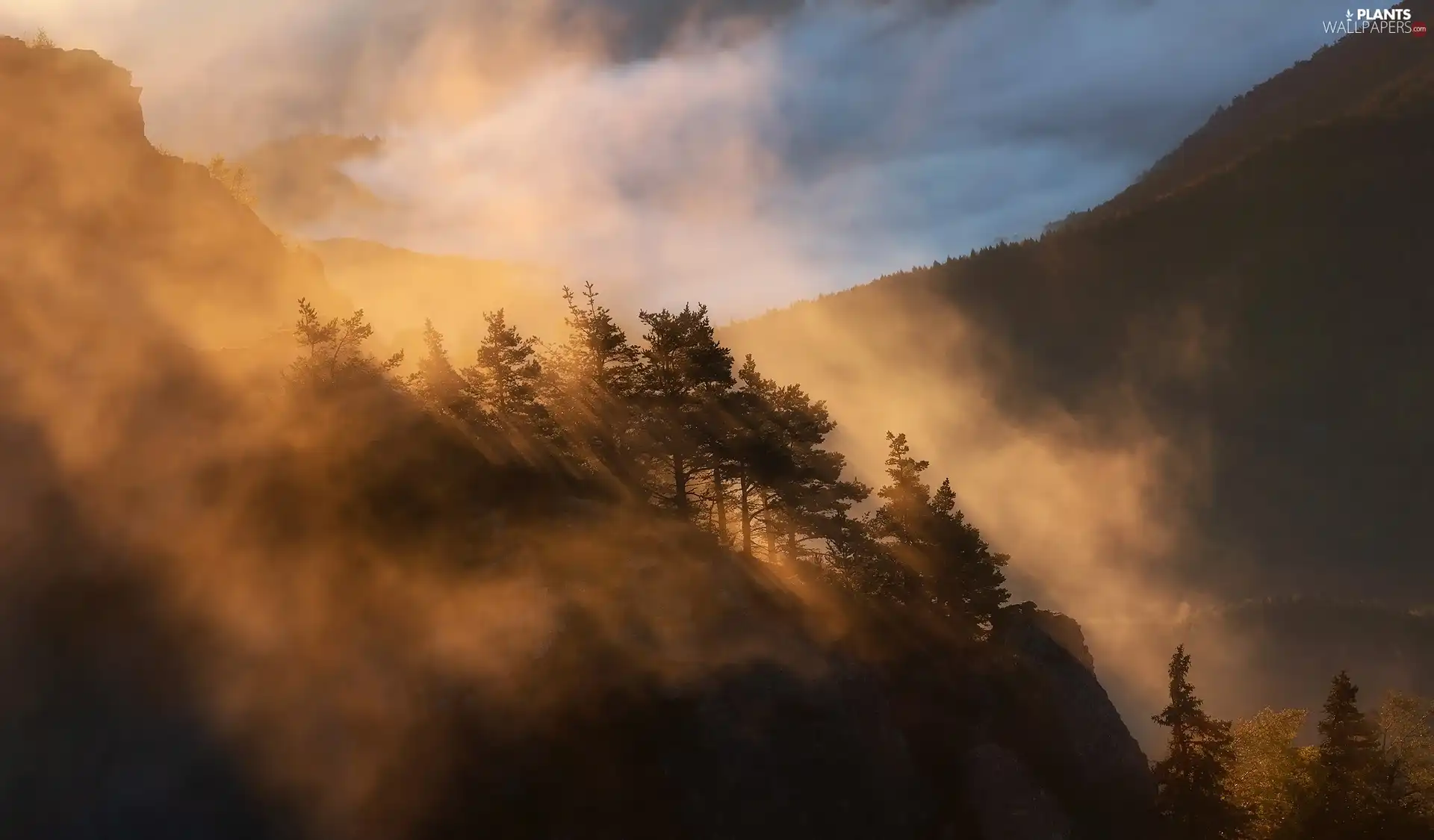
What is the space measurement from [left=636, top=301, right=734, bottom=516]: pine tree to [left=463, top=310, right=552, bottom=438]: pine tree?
6483 mm

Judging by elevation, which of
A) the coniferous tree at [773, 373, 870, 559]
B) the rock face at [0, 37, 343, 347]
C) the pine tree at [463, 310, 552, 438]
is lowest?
the coniferous tree at [773, 373, 870, 559]

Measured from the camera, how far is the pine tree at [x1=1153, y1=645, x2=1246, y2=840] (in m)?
→ 36.2

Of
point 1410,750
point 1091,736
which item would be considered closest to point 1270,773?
point 1410,750

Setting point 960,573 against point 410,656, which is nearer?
point 410,656

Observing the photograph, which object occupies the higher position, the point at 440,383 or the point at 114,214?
the point at 114,214

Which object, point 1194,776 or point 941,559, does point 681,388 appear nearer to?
point 941,559

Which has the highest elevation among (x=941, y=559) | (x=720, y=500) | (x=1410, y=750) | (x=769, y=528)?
(x=720, y=500)

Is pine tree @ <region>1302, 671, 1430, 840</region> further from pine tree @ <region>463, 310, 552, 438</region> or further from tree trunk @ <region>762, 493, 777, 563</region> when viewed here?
pine tree @ <region>463, 310, 552, 438</region>

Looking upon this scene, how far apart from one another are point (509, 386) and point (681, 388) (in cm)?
1005

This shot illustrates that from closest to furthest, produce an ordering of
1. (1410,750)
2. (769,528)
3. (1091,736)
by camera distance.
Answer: (1091,736) → (769,528) → (1410,750)

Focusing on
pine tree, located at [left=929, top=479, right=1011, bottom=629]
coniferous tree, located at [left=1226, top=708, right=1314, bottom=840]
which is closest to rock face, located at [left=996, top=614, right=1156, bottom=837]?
pine tree, located at [left=929, top=479, right=1011, bottom=629]

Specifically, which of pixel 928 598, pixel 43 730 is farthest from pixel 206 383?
pixel 928 598

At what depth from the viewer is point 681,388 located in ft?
140

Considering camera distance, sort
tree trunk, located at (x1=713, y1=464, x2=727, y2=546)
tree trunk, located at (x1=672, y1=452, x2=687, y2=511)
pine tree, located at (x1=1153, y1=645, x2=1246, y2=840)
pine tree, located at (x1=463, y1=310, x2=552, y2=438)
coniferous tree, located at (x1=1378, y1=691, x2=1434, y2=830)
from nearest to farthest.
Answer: pine tree, located at (x1=1153, y1=645, x2=1246, y2=840)
coniferous tree, located at (x1=1378, y1=691, x2=1434, y2=830)
tree trunk, located at (x1=713, y1=464, x2=727, y2=546)
tree trunk, located at (x1=672, y1=452, x2=687, y2=511)
pine tree, located at (x1=463, y1=310, x2=552, y2=438)
